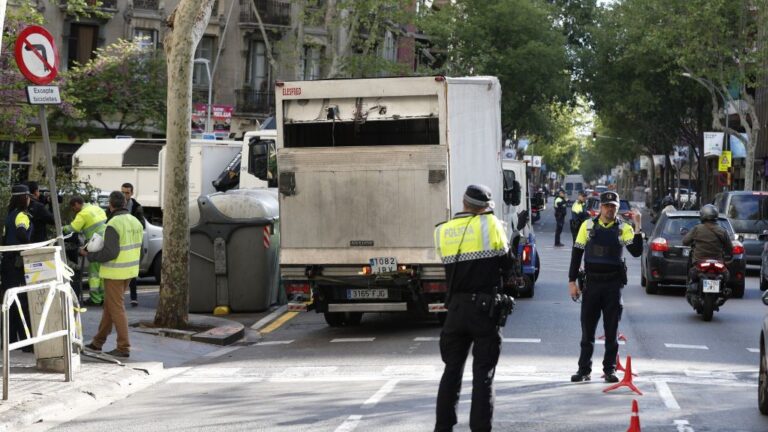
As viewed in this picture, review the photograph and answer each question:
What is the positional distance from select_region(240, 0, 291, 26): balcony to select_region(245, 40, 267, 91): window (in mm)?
1146

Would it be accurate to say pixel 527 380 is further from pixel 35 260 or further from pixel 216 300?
pixel 216 300

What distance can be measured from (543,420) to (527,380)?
2.43 meters

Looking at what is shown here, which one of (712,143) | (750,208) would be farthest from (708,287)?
(712,143)

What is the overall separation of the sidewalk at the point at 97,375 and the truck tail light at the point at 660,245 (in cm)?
867

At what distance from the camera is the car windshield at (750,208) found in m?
30.7

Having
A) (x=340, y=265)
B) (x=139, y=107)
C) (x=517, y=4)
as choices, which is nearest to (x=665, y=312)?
(x=340, y=265)

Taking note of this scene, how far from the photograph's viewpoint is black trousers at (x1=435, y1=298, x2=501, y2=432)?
877 cm

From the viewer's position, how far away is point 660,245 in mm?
23547

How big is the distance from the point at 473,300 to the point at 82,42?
44832 millimetres

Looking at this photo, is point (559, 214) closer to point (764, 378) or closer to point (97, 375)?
point (97, 375)

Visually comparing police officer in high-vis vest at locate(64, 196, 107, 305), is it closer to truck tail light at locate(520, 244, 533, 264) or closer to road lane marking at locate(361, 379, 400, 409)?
road lane marking at locate(361, 379, 400, 409)

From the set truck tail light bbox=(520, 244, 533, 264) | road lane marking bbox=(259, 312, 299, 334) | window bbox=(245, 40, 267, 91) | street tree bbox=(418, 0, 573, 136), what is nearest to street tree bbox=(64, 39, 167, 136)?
window bbox=(245, 40, 267, 91)

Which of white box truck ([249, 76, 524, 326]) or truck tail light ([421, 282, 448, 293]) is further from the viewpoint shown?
truck tail light ([421, 282, 448, 293])

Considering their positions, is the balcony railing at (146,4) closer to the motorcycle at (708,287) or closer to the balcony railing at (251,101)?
the balcony railing at (251,101)
